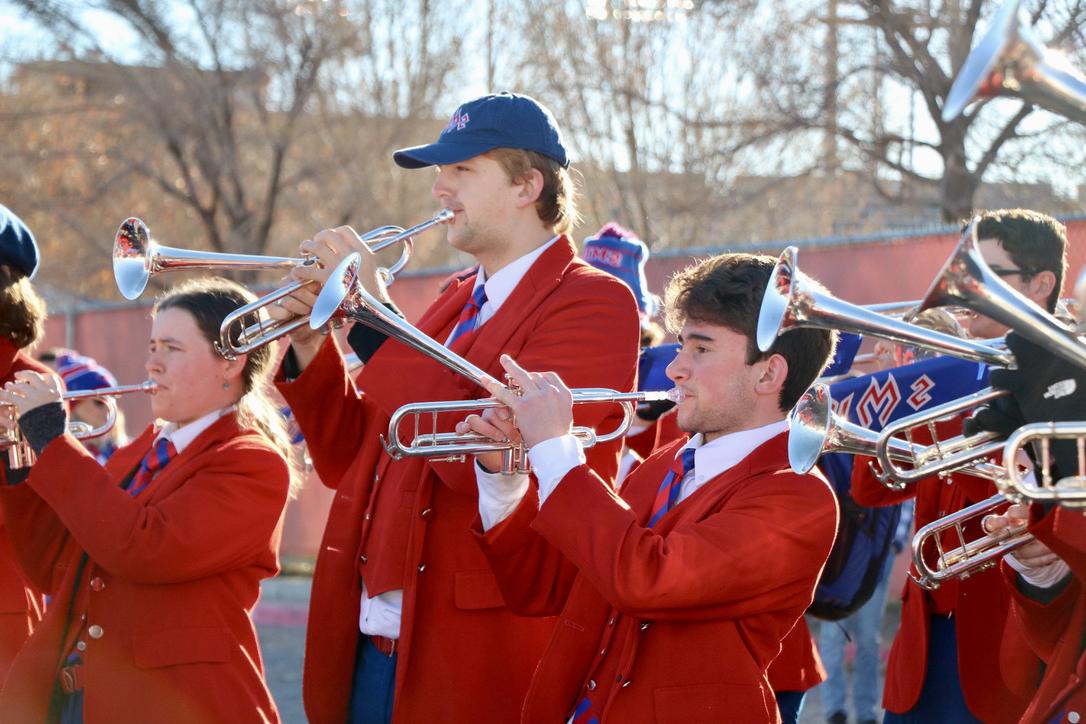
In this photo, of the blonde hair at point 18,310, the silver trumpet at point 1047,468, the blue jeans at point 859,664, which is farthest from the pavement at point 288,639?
the silver trumpet at point 1047,468

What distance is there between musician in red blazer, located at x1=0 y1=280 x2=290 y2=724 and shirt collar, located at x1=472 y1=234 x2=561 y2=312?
714 mm

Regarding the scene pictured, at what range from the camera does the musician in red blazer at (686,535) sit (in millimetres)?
2766

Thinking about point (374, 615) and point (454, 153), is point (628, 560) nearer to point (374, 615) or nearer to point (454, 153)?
point (374, 615)

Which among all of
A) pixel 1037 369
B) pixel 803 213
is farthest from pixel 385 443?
pixel 803 213

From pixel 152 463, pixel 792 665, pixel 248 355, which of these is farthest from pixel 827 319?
pixel 152 463

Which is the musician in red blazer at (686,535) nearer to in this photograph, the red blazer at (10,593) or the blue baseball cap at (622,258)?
the red blazer at (10,593)

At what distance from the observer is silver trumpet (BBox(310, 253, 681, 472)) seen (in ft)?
10.2

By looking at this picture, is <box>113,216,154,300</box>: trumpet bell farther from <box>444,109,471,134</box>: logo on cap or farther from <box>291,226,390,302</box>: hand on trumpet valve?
<box>444,109,471,134</box>: logo on cap

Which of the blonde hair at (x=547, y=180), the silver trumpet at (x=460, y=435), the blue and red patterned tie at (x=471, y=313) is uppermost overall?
the blonde hair at (x=547, y=180)

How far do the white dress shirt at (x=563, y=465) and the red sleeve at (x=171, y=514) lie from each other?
76 centimetres

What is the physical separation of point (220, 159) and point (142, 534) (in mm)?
11131

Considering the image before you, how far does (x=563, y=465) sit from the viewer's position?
2.84 metres

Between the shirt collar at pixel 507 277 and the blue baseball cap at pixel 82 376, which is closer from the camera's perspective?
the shirt collar at pixel 507 277

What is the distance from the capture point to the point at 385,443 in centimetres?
325
